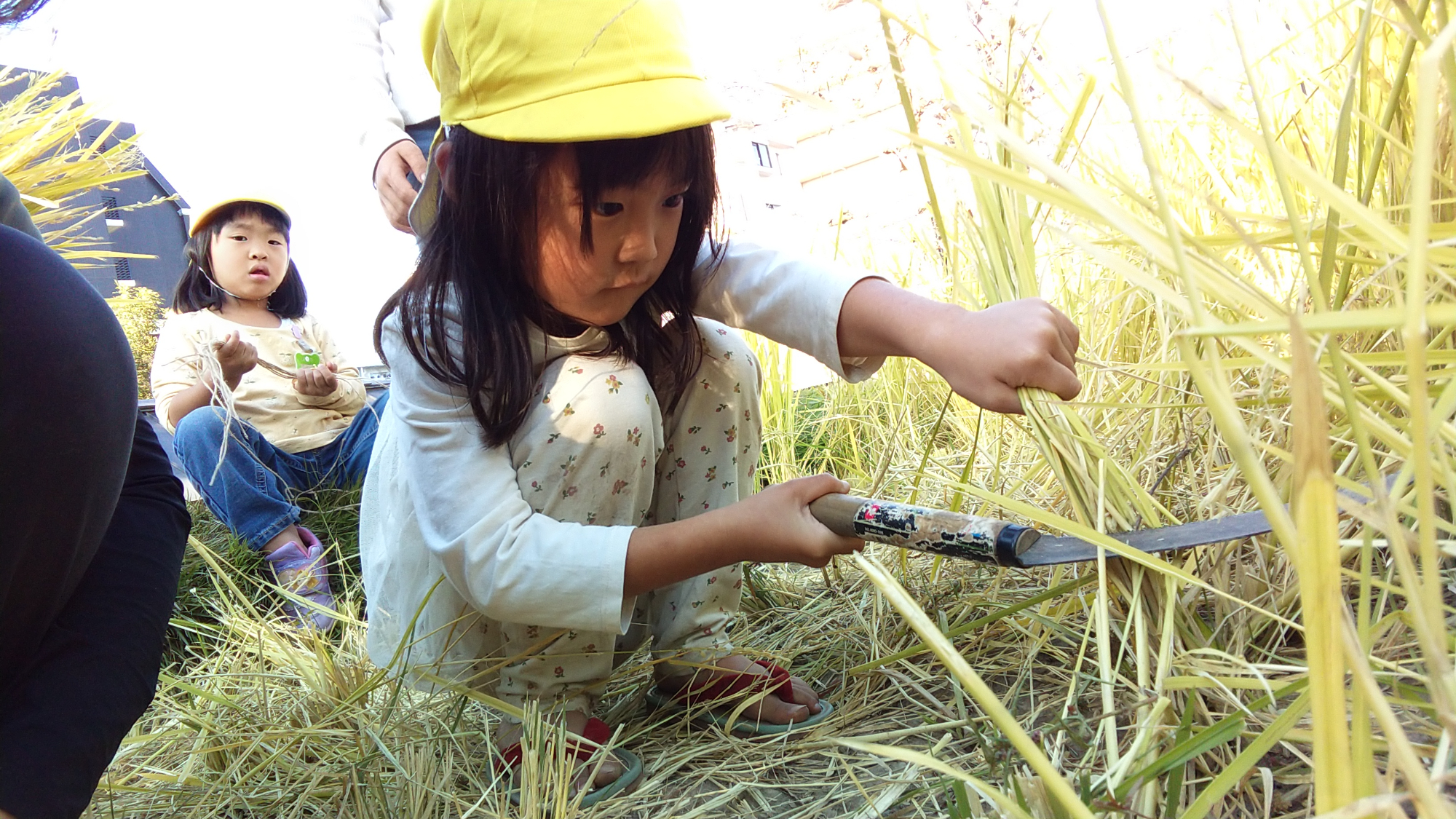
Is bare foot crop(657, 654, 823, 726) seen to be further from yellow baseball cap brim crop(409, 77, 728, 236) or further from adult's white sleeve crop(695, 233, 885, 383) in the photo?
yellow baseball cap brim crop(409, 77, 728, 236)

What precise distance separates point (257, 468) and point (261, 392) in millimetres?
339

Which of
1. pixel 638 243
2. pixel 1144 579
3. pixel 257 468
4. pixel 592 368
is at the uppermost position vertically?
pixel 638 243

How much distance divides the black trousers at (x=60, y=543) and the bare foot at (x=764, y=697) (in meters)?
0.54

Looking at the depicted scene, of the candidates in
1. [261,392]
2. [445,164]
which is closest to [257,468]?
[261,392]

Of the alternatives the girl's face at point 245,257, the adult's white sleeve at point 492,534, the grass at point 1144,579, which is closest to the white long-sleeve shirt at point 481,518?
the adult's white sleeve at point 492,534

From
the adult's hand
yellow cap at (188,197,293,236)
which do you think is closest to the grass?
the adult's hand

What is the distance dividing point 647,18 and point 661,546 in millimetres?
526

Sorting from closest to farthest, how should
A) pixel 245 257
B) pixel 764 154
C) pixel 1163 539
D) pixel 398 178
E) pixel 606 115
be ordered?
1. pixel 1163 539
2. pixel 606 115
3. pixel 398 178
4. pixel 245 257
5. pixel 764 154

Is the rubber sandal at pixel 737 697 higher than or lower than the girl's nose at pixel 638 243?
lower

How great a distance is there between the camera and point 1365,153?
858 mm

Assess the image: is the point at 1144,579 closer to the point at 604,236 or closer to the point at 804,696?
the point at 804,696

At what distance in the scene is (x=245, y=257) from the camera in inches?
97.3

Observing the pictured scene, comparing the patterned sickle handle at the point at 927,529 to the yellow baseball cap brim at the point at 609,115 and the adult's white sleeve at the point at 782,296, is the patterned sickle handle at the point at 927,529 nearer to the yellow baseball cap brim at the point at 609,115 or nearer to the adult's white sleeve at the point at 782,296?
the adult's white sleeve at the point at 782,296

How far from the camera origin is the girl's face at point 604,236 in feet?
2.96
